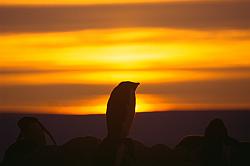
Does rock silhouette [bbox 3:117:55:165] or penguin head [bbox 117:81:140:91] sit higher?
penguin head [bbox 117:81:140:91]

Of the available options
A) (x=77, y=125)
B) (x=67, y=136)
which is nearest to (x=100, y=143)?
(x=67, y=136)

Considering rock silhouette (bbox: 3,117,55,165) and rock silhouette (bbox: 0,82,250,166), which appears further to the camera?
rock silhouette (bbox: 3,117,55,165)

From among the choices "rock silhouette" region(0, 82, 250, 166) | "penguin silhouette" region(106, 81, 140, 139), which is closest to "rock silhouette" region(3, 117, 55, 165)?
"rock silhouette" region(0, 82, 250, 166)

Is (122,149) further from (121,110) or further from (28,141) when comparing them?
(28,141)

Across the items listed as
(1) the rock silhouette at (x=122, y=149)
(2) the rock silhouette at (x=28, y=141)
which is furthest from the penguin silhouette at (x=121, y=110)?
(2) the rock silhouette at (x=28, y=141)

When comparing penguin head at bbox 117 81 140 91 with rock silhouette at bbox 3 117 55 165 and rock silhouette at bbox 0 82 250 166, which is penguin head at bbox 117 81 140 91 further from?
rock silhouette at bbox 3 117 55 165

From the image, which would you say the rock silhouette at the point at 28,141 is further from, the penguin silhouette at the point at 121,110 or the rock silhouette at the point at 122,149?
the penguin silhouette at the point at 121,110

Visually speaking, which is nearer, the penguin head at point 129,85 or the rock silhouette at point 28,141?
the penguin head at point 129,85

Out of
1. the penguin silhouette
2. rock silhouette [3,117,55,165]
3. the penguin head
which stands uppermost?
the penguin head

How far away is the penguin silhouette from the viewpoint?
1073 inches

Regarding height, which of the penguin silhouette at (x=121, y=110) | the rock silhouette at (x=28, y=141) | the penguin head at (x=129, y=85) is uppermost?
the penguin head at (x=129, y=85)

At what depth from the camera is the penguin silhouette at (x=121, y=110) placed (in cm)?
2725

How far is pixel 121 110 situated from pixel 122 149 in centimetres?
95

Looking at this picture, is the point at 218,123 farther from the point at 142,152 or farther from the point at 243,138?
the point at 243,138
